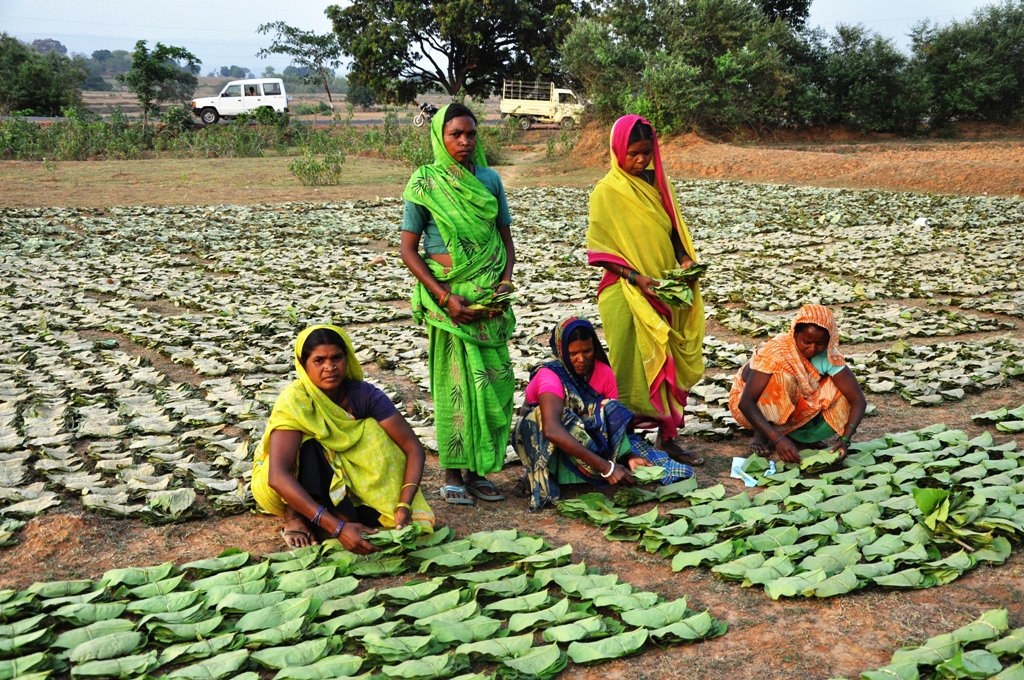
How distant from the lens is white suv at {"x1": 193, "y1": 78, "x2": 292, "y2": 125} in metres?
27.6

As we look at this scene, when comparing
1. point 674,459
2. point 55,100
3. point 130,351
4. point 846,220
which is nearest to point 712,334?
point 674,459

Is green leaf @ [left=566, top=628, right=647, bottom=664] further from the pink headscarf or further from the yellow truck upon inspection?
the yellow truck

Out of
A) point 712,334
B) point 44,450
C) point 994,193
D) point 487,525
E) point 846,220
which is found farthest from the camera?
point 994,193

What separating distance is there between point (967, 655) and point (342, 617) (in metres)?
1.75

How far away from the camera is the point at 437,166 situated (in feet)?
11.8

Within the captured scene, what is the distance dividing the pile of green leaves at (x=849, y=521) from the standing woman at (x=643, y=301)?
1.68 ft

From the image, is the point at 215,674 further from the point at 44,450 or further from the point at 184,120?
the point at 184,120

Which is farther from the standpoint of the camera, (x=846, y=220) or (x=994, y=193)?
(x=994, y=193)

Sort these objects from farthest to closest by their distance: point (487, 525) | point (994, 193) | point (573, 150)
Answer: point (573, 150) → point (994, 193) → point (487, 525)

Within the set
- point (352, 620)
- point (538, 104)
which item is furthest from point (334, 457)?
point (538, 104)

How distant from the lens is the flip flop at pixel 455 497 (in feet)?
11.9

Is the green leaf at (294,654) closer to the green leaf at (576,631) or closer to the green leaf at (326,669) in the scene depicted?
the green leaf at (326,669)

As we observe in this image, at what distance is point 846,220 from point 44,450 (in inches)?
396

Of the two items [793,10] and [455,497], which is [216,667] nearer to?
[455,497]
